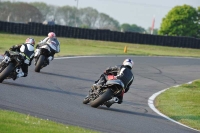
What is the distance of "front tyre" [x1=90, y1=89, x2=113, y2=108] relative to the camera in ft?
47.6

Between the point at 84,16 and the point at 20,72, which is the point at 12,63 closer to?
the point at 20,72

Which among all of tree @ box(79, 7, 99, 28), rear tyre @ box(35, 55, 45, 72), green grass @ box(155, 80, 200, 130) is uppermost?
rear tyre @ box(35, 55, 45, 72)

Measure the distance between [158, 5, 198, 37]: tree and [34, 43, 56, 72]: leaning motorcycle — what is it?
72149 millimetres

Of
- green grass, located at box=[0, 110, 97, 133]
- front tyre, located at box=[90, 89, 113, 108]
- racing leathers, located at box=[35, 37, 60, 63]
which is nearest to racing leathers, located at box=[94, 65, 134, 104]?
front tyre, located at box=[90, 89, 113, 108]

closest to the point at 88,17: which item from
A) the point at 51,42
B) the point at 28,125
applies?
the point at 51,42

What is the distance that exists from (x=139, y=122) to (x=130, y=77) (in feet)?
6.05

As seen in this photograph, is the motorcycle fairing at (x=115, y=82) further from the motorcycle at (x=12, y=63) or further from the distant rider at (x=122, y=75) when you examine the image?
the motorcycle at (x=12, y=63)

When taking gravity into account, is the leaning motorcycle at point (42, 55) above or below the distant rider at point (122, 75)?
below

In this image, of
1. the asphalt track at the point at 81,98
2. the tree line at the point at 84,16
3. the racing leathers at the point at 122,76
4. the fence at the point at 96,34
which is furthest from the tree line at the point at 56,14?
the racing leathers at the point at 122,76

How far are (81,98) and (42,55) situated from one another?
5156mm

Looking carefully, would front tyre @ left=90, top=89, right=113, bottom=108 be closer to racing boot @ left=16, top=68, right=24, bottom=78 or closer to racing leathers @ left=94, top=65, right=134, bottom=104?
racing leathers @ left=94, top=65, right=134, bottom=104

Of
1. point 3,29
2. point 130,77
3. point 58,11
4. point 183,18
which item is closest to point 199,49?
point 3,29

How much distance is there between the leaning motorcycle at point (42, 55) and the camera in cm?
2093

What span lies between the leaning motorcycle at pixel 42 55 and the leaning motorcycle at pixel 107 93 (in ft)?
20.0
